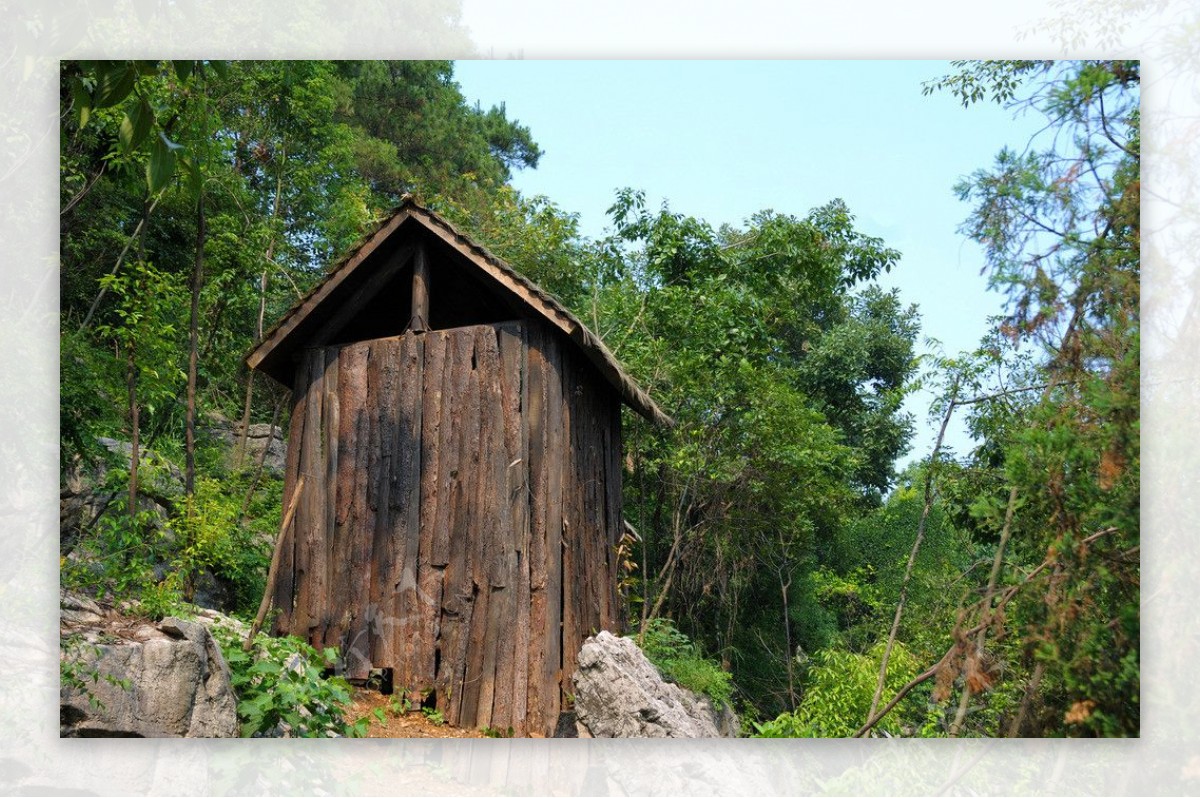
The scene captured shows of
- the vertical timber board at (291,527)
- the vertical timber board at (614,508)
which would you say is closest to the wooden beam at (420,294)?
the vertical timber board at (291,527)

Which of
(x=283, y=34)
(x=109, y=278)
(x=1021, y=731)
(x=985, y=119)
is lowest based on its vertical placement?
(x=1021, y=731)

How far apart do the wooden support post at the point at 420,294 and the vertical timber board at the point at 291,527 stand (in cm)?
Answer: 90

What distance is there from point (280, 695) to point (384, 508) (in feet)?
5.30

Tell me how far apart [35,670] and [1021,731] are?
4.62 m

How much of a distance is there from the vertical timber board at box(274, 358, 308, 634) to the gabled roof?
247 millimetres

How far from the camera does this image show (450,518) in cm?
689

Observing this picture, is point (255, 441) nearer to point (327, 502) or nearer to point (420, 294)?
point (327, 502)

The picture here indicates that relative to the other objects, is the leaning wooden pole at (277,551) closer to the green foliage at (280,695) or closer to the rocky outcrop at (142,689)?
the green foliage at (280,695)

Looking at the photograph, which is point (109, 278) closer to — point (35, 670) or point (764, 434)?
point (35, 670)

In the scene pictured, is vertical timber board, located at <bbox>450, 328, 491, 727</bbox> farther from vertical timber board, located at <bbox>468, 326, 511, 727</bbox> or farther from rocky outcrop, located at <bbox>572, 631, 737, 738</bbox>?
rocky outcrop, located at <bbox>572, 631, 737, 738</bbox>

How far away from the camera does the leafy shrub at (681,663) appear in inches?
329

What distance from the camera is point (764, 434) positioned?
34.8 ft

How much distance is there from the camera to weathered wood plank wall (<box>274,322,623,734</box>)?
6.71 m

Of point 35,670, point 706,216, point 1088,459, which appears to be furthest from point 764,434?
point 35,670
